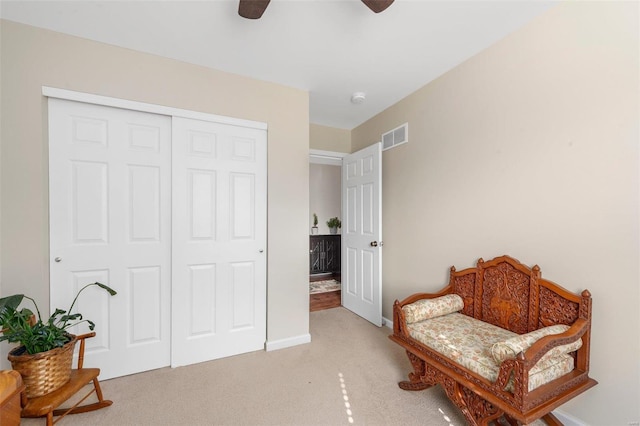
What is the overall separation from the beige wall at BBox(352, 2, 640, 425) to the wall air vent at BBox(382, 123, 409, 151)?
1.11 ft

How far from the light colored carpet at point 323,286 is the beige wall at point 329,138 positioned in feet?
7.89

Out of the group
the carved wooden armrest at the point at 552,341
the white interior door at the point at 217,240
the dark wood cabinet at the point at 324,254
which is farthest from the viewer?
the dark wood cabinet at the point at 324,254

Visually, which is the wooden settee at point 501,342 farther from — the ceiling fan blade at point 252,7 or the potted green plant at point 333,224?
the potted green plant at point 333,224

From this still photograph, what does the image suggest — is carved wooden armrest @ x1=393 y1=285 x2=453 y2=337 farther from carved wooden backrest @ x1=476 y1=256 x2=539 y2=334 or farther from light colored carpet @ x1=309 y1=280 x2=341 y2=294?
light colored carpet @ x1=309 y1=280 x2=341 y2=294

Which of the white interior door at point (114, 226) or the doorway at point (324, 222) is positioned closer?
the white interior door at point (114, 226)

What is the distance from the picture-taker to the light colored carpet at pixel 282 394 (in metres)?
1.60

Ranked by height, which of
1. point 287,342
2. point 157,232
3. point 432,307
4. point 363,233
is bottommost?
point 287,342

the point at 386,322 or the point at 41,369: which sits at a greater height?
the point at 41,369

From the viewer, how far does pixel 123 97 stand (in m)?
2.01

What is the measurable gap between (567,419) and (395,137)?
2558 millimetres

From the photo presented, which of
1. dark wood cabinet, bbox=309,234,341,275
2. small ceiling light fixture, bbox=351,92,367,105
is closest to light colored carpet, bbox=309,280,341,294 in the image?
dark wood cabinet, bbox=309,234,341,275

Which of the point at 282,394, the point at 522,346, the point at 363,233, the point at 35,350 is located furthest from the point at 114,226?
the point at 522,346

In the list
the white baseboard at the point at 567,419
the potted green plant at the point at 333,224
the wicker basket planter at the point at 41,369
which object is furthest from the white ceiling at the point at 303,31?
the potted green plant at the point at 333,224

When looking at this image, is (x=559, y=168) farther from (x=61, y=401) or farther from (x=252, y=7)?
(x=61, y=401)
